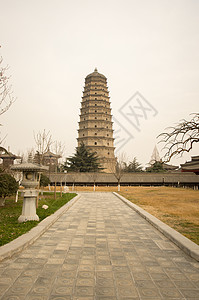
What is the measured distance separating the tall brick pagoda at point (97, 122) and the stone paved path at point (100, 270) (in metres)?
35.1

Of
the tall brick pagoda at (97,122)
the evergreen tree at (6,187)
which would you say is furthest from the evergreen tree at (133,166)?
the evergreen tree at (6,187)

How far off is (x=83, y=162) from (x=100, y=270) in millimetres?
34062

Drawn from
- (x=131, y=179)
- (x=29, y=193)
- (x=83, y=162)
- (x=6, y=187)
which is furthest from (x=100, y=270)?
(x=83, y=162)

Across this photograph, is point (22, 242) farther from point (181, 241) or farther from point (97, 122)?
point (97, 122)

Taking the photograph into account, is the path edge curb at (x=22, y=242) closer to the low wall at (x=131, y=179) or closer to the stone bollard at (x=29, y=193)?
the stone bollard at (x=29, y=193)

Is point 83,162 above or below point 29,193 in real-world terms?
above

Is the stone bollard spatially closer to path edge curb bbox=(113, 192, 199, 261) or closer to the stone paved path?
the stone paved path

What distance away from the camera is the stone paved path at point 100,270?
2850 mm

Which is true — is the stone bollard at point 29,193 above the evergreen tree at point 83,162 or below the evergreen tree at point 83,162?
below

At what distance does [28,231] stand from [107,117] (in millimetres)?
38656

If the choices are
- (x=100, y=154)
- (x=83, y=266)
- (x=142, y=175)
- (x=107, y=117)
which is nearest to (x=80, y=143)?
(x=100, y=154)

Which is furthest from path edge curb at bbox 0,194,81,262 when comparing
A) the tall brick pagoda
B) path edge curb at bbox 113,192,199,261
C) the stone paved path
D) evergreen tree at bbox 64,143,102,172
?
the tall brick pagoda

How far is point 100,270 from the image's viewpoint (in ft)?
11.7

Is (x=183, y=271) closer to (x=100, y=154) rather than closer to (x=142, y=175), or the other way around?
(x=142, y=175)
